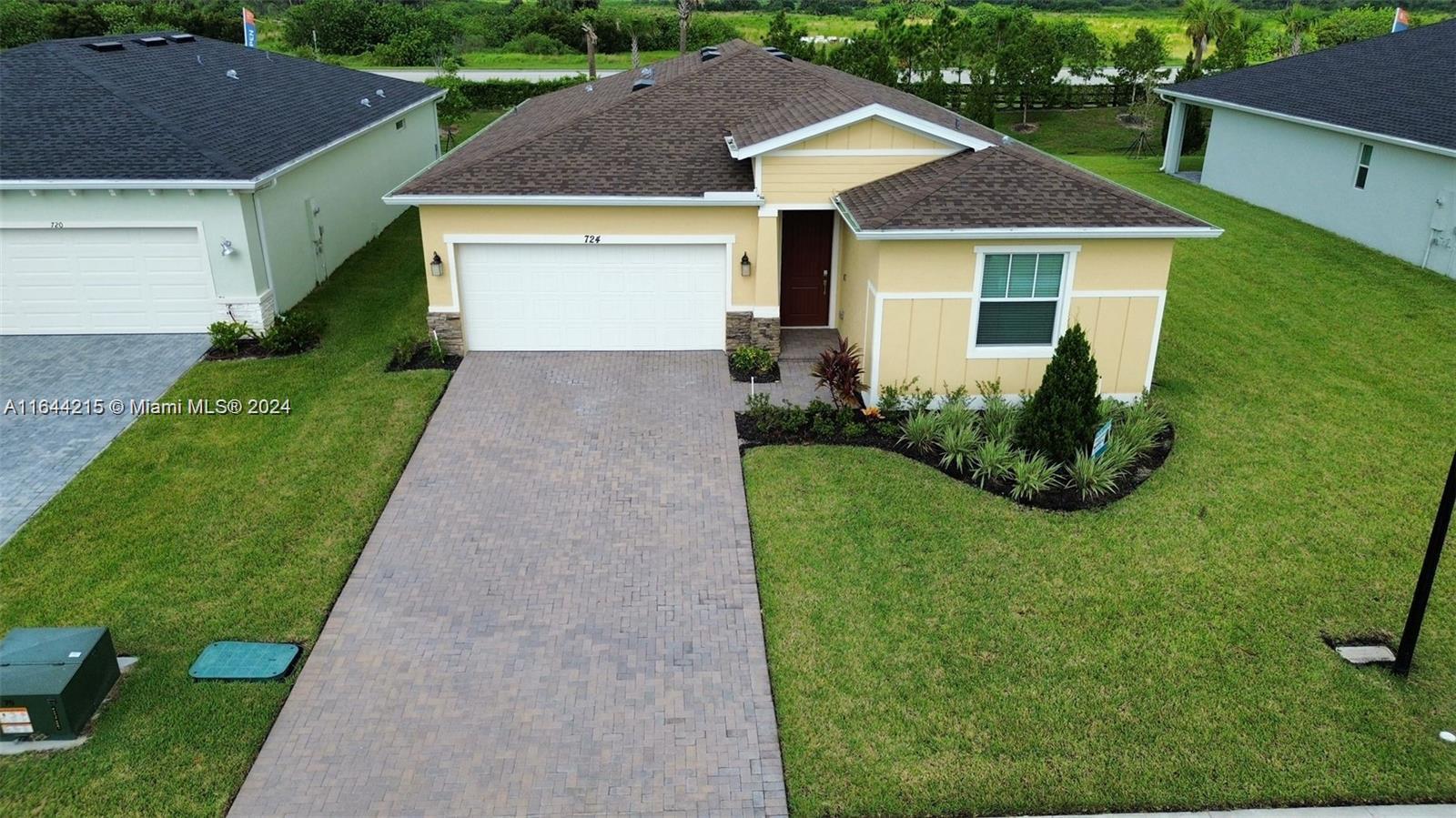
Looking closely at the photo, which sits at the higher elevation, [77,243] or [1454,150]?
[1454,150]

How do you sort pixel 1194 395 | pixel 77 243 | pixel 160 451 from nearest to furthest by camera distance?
1. pixel 160 451
2. pixel 1194 395
3. pixel 77 243

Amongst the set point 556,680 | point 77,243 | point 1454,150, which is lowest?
point 556,680

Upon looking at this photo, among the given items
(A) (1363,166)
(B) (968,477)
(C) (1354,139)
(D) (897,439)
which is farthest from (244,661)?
(C) (1354,139)

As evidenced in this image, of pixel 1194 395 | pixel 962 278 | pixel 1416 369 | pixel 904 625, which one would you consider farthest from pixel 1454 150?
pixel 904 625

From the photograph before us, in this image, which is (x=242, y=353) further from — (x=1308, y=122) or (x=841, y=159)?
(x=1308, y=122)

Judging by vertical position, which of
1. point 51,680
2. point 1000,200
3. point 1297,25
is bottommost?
point 51,680

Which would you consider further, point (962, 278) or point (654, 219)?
point (654, 219)

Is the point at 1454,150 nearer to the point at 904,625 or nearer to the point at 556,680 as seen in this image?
the point at 904,625
